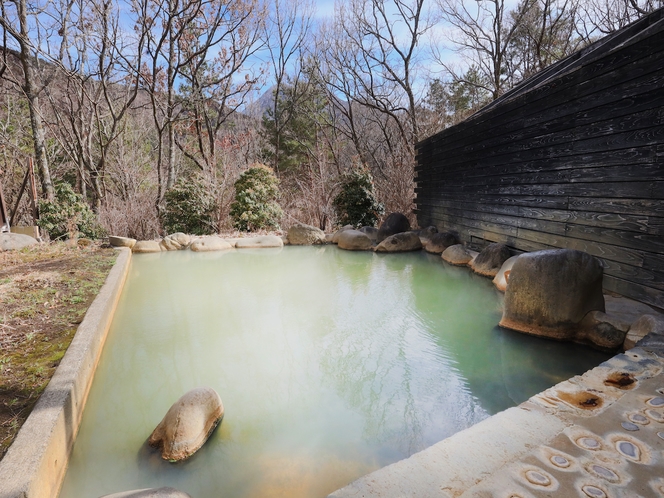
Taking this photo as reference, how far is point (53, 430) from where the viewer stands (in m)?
1.66

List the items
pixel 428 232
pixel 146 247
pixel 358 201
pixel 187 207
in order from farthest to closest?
pixel 358 201 → pixel 187 207 → pixel 428 232 → pixel 146 247

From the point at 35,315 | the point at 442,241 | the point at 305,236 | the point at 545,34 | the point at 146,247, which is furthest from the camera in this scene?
the point at 545,34

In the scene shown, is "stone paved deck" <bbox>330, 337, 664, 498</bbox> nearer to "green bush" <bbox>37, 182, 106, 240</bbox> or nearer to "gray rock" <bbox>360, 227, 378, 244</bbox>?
"gray rock" <bbox>360, 227, 378, 244</bbox>

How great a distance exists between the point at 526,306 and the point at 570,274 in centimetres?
47

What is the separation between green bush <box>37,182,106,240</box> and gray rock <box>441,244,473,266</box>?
755cm

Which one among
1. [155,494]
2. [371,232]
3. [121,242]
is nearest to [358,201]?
[371,232]

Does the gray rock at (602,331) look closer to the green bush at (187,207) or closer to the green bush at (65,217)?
the green bush at (187,207)

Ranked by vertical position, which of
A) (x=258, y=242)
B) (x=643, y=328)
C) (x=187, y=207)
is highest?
(x=187, y=207)

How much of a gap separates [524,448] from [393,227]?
712cm

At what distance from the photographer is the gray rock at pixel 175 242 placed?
8.07 metres

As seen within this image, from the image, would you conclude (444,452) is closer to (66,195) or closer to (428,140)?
(428,140)

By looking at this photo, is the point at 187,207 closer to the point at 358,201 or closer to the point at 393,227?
the point at 358,201

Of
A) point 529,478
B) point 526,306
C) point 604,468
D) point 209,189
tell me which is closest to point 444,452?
point 529,478

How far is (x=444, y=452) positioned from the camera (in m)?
1.41
